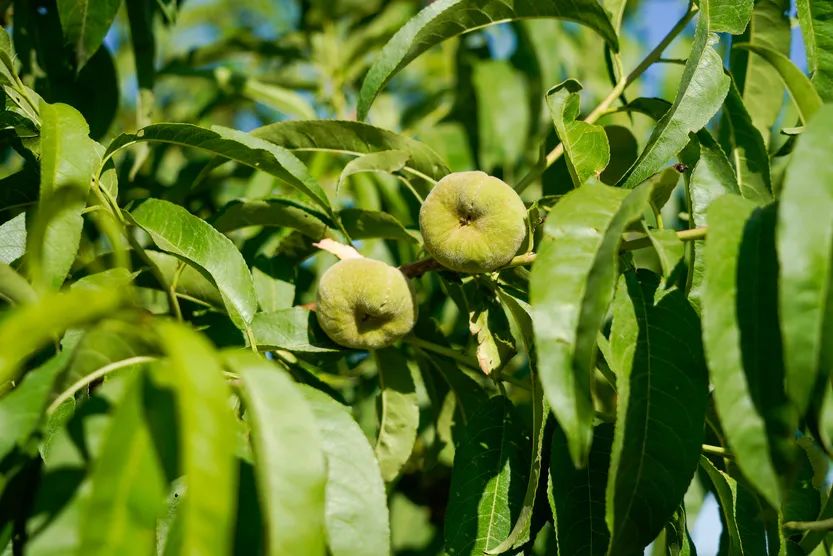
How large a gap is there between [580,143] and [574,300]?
51cm

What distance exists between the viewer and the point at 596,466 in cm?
132

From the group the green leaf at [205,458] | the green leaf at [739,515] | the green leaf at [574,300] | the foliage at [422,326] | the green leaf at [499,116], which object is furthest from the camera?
the green leaf at [499,116]

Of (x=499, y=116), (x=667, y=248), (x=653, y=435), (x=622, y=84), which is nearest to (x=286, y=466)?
(x=653, y=435)

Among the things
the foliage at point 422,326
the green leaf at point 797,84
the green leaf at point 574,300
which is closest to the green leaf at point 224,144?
the foliage at point 422,326

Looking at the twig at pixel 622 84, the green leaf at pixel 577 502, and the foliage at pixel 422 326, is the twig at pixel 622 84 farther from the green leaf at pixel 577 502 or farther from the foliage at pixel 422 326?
the green leaf at pixel 577 502

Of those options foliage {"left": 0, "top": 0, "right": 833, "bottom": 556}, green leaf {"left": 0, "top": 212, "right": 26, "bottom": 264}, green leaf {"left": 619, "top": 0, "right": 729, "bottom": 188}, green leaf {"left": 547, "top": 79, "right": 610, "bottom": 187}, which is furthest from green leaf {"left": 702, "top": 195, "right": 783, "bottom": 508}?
green leaf {"left": 0, "top": 212, "right": 26, "bottom": 264}

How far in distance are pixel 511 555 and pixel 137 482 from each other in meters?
0.73

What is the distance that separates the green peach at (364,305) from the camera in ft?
4.79

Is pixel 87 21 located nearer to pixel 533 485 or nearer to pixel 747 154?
pixel 533 485

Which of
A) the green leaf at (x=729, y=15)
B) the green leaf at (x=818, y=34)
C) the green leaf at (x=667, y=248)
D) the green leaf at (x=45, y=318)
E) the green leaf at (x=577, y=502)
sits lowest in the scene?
the green leaf at (x=577, y=502)

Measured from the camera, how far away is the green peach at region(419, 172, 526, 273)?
4.55 ft

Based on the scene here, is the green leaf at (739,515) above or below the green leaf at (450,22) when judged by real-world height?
below

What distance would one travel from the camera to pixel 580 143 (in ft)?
4.65

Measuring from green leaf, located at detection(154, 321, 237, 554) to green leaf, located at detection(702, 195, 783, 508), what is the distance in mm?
568
